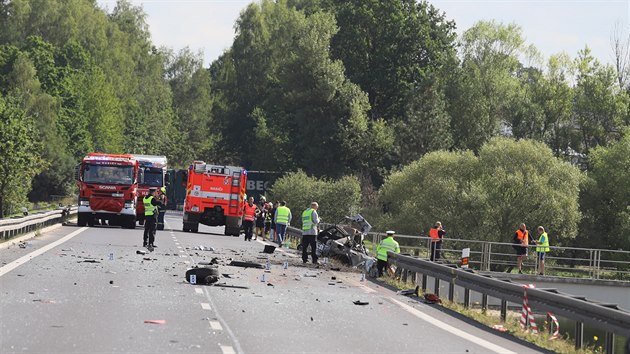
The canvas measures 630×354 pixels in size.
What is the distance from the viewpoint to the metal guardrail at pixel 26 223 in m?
34.5

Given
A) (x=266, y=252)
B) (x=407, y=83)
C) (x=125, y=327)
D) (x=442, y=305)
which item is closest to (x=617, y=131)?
(x=407, y=83)

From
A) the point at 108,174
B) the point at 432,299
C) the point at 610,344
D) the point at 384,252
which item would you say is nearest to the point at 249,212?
the point at 108,174

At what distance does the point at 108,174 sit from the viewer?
50719 mm

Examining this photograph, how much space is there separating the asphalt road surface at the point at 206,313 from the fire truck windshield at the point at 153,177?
27.6 metres

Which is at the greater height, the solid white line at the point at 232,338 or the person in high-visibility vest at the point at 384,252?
the person in high-visibility vest at the point at 384,252

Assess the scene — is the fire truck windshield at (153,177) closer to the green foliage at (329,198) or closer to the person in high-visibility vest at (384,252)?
the green foliage at (329,198)

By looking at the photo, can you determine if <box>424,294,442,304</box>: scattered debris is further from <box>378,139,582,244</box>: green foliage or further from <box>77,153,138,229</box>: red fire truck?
<box>378,139,582,244</box>: green foliage

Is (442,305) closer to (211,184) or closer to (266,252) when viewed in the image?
(266,252)

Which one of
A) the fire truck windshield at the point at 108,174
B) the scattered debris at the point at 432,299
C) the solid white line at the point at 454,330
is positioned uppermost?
the fire truck windshield at the point at 108,174

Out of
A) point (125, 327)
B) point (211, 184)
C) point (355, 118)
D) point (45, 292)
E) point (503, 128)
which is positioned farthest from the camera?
point (503, 128)

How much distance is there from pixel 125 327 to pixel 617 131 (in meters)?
77.0

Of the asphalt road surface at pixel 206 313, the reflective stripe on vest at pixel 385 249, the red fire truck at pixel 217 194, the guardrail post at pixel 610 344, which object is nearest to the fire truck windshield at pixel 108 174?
the red fire truck at pixel 217 194

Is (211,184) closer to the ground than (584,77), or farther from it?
closer to the ground

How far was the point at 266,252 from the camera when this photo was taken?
3756cm
